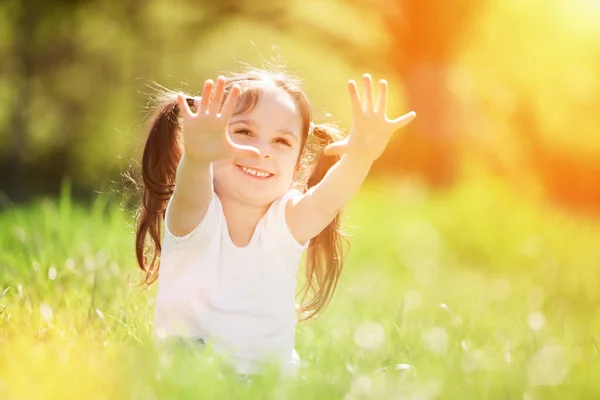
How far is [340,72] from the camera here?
36.2 ft

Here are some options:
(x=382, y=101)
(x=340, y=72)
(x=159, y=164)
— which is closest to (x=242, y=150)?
(x=382, y=101)

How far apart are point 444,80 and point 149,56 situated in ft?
11.6

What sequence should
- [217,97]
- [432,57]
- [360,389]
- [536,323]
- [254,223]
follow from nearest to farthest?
[360,389]
[217,97]
[254,223]
[536,323]
[432,57]

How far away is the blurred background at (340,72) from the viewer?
8.36m

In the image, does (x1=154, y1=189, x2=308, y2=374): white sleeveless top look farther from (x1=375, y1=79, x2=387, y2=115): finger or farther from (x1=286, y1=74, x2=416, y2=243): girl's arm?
(x1=375, y1=79, x2=387, y2=115): finger

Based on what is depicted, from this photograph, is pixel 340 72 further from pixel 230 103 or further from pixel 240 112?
pixel 230 103

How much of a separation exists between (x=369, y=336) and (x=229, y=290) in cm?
64

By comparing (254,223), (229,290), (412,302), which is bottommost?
(412,302)

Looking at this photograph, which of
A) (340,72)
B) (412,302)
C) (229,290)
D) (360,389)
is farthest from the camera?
(340,72)

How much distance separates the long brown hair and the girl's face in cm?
4

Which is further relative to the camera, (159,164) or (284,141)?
(159,164)

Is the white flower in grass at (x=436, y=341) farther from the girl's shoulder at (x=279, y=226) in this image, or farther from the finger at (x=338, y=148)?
the finger at (x=338, y=148)

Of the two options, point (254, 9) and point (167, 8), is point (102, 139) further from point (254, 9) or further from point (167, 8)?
point (254, 9)

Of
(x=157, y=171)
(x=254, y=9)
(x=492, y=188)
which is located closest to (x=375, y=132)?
(x=157, y=171)
